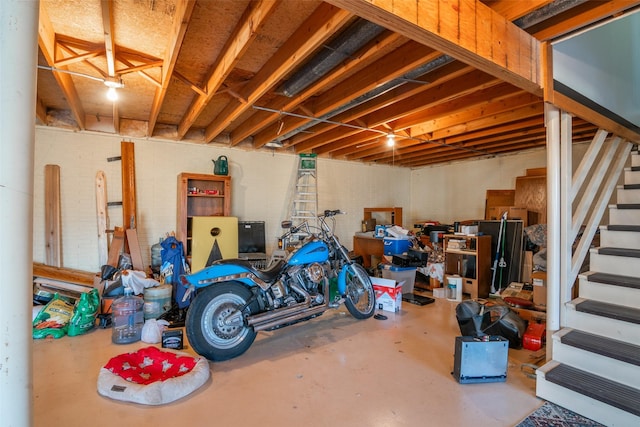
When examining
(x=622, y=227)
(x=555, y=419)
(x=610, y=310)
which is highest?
(x=622, y=227)

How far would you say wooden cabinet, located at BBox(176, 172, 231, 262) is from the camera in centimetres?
446

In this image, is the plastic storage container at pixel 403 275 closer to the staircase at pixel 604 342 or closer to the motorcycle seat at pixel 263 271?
the motorcycle seat at pixel 263 271

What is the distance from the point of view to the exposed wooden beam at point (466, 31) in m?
1.45

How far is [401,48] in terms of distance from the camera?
8.32ft

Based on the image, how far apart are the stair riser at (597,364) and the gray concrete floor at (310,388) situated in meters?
0.31

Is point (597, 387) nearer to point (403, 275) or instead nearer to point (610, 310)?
point (610, 310)

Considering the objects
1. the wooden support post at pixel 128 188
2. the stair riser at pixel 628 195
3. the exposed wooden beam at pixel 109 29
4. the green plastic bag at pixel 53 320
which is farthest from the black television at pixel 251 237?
the stair riser at pixel 628 195

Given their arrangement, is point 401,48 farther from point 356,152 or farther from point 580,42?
point 356,152

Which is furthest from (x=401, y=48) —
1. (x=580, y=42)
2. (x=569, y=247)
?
(x=569, y=247)

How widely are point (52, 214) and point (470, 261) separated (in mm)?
5880

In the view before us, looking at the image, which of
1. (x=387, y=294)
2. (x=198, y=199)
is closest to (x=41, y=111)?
(x=198, y=199)

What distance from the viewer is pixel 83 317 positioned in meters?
3.21

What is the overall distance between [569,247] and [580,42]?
168cm

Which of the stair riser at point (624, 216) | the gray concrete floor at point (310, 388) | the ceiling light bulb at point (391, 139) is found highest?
the ceiling light bulb at point (391, 139)
